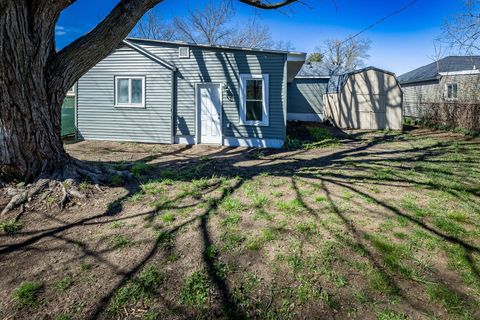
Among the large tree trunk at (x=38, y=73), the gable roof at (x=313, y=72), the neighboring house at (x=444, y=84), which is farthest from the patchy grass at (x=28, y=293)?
the gable roof at (x=313, y=72)

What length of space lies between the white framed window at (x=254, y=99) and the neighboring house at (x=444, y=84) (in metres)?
10.1

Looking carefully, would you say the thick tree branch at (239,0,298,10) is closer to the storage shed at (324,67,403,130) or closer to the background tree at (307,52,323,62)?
the storage shed at (324,67,403,130)

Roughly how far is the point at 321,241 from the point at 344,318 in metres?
0.98

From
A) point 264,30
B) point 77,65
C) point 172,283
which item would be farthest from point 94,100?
point 264,30

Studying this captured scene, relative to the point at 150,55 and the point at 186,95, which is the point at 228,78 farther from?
the point at 150,55

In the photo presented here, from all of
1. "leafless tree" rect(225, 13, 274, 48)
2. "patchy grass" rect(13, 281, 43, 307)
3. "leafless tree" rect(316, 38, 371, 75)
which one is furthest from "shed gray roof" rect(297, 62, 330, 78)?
"leafless tree" rect(316, 38, 371, 75)

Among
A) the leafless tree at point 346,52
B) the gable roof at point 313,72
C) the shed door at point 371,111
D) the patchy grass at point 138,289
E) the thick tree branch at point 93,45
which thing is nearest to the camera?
the patchy grass at point 138,289

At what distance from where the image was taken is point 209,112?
998 centimetres

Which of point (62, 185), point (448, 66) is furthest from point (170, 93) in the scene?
point (448, 66)

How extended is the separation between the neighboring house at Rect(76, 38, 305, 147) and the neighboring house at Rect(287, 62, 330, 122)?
900 cm

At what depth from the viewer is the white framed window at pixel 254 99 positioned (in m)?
9.45

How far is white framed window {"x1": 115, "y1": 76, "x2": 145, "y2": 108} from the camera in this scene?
10273mm

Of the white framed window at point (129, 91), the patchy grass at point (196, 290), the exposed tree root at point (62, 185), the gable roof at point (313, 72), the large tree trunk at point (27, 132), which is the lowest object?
the patchy grass at point (196, 290)

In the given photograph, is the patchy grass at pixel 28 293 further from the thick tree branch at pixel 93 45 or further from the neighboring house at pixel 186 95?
the neighboring house at pixel 186 95
